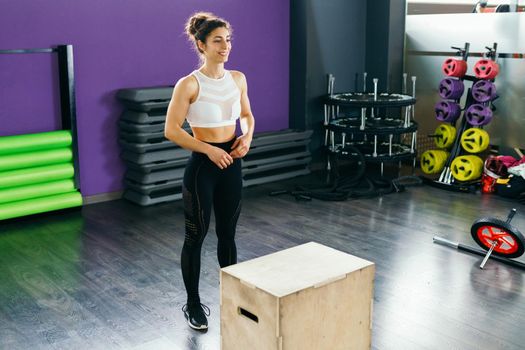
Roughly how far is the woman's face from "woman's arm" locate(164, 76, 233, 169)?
0.43ft

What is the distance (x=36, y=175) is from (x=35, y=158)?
4.9 inches

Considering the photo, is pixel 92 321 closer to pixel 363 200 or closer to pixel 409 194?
pixel 363 200

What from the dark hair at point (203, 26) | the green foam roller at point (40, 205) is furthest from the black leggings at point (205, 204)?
the green foam roller at point (40, 205)

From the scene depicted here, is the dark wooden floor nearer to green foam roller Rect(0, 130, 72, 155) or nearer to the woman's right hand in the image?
green foam roller Rect(0, 130, 72, 155)

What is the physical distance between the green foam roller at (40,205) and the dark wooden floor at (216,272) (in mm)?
86

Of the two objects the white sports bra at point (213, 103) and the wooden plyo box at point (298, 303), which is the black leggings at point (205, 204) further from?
the wooden plyo box at point (298, 303)

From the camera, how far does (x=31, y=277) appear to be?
12.4 feet

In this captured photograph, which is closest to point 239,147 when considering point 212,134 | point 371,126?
point 212,134

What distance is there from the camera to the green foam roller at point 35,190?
4750 millimetres

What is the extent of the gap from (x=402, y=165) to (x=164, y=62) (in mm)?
2632

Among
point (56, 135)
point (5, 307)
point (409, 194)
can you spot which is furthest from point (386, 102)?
point (5, 307)

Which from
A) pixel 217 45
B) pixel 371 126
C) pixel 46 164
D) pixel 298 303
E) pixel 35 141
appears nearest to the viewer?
pixel 298 303

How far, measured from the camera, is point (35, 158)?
15.9 ft

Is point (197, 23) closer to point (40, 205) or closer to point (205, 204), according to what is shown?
point (205, 204)
